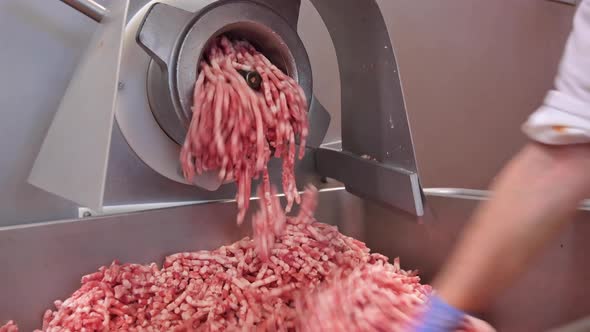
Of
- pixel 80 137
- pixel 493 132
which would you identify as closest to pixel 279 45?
pixel 80 137

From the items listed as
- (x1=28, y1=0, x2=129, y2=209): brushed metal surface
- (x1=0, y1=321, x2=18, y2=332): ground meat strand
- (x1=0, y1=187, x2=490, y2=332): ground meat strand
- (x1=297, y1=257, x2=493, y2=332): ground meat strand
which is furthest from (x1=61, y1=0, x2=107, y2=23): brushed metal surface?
(x1=297, y1=257, x2=493, y2=332): ground meat strand

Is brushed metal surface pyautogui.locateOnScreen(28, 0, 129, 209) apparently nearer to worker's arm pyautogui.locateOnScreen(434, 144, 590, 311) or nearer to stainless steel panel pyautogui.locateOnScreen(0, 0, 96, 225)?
stainless steel panel pyautogui.locateOnScreen(0, 0, 96, 225)

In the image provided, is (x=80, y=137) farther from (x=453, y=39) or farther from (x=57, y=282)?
(x=453, y=39)

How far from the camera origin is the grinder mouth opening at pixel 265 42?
4.00 feet

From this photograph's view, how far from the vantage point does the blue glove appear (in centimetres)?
64

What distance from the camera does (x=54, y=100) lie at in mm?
1240

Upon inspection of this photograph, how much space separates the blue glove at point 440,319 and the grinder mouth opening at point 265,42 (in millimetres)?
788

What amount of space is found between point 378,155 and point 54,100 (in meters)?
0.89

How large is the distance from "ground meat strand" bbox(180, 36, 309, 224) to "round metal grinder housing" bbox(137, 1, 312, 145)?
4 cm

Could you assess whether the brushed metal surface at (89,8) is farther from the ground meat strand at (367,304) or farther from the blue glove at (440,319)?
the blue glove at (440,319)

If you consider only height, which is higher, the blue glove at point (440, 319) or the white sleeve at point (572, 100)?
the white sleeve at point (572, 100)

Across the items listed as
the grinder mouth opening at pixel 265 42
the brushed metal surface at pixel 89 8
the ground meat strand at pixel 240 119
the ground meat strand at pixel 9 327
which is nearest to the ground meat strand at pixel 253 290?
the ground meat strand at pixel 9 327

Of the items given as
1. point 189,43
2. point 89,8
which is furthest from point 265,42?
point 89,8

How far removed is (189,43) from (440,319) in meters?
0.81
